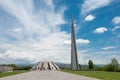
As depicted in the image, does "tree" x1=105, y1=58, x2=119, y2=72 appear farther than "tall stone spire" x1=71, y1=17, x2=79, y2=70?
No

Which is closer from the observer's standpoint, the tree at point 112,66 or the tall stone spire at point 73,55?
the tree at point 112,66

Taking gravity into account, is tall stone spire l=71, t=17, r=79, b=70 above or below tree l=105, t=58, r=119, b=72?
above

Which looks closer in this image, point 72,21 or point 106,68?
point 106,68

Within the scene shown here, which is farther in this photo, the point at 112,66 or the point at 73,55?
the point at 73,55

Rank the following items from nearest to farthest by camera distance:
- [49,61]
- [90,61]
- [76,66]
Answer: [76,66]
[90,61]
[49,61]

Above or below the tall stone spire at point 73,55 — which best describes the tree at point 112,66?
below

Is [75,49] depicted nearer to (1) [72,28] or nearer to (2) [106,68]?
(1) [72,28]

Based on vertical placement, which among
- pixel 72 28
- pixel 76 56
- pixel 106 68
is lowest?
pixel 106 68

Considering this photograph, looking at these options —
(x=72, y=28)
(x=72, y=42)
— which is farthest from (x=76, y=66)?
(x=72, y=28)

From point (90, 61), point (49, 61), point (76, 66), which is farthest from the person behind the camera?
point (49, 61)

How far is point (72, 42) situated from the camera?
64875mm

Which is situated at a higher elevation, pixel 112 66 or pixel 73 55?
pixel 73 55

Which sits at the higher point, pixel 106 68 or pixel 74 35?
pixel 74 35

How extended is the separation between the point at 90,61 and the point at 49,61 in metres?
35.2
